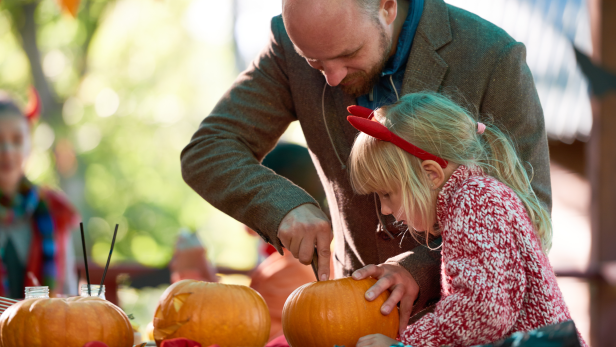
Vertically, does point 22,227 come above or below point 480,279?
below

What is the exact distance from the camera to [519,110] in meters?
1.61

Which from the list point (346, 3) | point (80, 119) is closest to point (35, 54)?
point (80, 119)

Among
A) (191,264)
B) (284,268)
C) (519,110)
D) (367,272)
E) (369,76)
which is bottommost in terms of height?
(191,264)

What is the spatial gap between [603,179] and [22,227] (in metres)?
3.72

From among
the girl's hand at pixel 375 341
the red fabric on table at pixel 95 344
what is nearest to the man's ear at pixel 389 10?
the girl's hand at pixel 375 341

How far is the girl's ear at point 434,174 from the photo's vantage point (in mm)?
1444

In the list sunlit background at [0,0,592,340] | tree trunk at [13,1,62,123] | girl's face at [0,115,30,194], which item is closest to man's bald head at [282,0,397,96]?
girl's face at [0,115,30,194]

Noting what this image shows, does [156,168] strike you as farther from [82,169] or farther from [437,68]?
[437,68]

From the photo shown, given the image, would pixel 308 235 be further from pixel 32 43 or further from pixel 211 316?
pixel 32 43

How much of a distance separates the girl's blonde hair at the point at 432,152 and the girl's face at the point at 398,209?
1 centimetres

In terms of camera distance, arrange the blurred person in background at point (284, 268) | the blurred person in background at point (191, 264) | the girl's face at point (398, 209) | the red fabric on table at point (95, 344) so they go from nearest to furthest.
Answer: the red fabric on table at point (95, 344) < the girl's face at point (398, 209) < the blurred person in background at point (284, 268) < the blurred person in background at point (191, 264)

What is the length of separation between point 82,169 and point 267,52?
11811mm

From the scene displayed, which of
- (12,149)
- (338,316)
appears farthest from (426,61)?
(12,149)

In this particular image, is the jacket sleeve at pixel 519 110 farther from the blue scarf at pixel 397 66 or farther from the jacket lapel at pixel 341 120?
the jacket lapel at pixel 341 120
